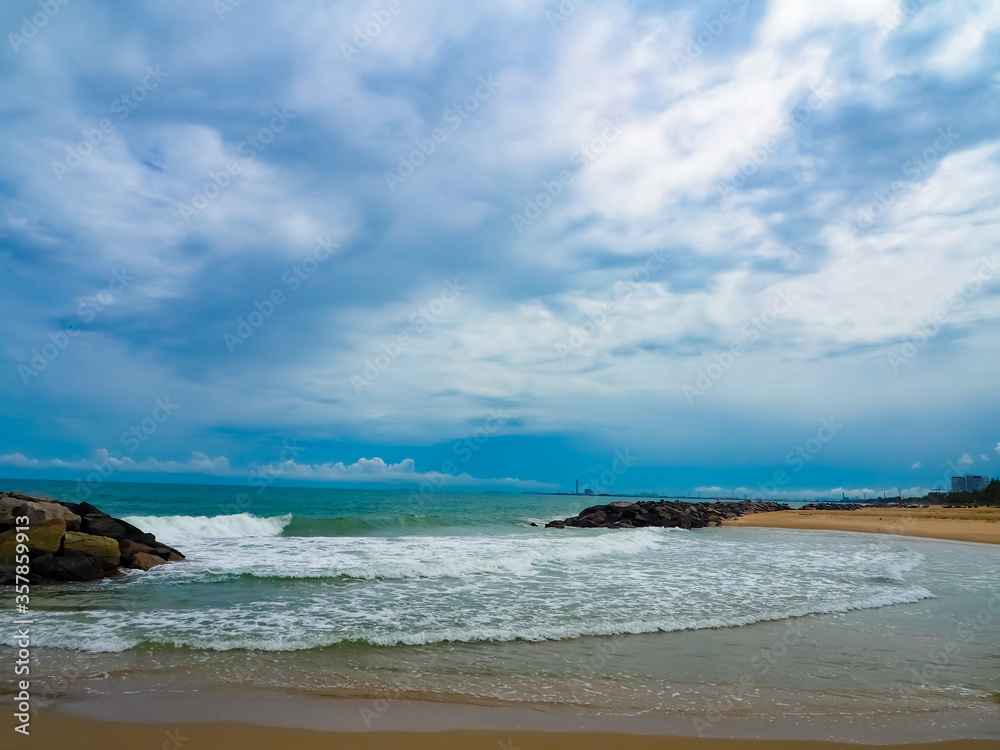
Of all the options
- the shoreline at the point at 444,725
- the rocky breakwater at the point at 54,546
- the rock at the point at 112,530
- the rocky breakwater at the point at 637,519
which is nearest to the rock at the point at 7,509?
the rocky breakwater at the point at 54,546

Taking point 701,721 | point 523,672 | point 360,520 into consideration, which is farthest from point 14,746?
point 360,520

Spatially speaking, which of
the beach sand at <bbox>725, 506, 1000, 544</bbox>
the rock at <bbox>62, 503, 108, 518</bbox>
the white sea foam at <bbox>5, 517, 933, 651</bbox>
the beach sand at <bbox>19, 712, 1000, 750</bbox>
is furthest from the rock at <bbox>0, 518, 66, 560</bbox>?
the beach sand at <bbox>725, 506, 1000, 544</bbox>

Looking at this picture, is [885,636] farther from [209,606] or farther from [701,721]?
[209,606]

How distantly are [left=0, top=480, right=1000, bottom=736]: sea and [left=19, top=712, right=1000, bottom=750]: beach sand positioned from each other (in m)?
0.70

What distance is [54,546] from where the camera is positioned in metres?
14.0

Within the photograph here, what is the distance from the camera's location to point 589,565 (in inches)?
690

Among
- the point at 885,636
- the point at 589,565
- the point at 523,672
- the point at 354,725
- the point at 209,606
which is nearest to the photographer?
the point at 354,725

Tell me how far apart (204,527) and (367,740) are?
29.7 m

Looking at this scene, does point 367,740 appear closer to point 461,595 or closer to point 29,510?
point 461,595

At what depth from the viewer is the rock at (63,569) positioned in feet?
43.8

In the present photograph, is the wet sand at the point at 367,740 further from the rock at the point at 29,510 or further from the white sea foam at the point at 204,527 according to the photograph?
the white sea foam at the point at 204,527

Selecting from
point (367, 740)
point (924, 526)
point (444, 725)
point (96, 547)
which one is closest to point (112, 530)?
point (96, 547)

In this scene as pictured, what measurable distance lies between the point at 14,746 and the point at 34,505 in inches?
454

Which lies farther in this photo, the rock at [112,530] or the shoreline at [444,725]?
the rock at [112,530]
